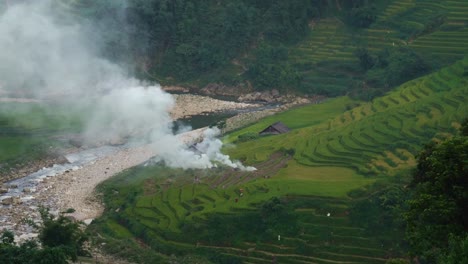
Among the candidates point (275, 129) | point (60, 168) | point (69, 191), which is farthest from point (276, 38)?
point (69, 191)

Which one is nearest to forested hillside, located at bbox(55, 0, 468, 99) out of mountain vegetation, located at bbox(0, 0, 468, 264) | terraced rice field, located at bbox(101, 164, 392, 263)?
mountain vegetation, located at bbox(0, 0, 468, 264)

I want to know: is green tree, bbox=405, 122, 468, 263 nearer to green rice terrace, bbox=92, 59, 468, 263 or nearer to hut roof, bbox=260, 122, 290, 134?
green rice terrace, bbox=92, 59, 468, 263

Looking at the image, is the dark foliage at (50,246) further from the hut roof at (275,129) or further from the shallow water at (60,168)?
the hut roof at (275,129)

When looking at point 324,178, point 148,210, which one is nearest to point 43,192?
point 148,210

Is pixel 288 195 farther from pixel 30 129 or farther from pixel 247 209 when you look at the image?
pixel 30 129

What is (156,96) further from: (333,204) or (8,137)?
(333,204)
